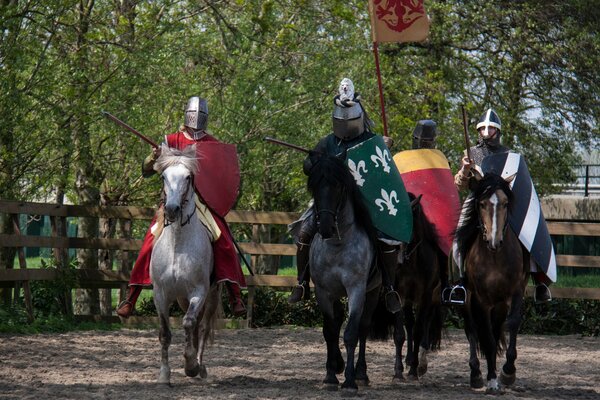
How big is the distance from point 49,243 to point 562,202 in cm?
1591

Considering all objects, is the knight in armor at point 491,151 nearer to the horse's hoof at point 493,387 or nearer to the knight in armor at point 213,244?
the horse's hoof at point 493,387

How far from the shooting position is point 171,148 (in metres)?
9.27

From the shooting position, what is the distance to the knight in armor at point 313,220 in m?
9.08

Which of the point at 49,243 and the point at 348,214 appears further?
the point at 49,243

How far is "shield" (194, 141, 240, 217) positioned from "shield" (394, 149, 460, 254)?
5.69 feet

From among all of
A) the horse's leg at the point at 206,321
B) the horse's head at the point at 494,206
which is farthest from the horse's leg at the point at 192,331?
the horse's head at the point at 494,206

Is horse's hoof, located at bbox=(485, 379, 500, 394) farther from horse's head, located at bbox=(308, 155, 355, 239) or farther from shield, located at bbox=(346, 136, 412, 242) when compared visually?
horse's head, located at bbox=(308, 155, 355, 239)

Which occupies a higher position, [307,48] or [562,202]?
[307,48]

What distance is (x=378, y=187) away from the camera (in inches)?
359

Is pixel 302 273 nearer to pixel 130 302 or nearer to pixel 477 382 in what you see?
pixel 130 302

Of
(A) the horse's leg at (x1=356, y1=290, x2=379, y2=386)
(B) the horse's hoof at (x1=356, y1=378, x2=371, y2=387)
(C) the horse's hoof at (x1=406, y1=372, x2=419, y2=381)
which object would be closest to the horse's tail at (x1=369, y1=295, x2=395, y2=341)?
(C) the horse's hoof at (x1=406, y1=372, x2=419, y2=381)

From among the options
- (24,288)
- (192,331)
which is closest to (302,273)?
(192,331)

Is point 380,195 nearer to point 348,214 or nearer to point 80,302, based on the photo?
point 348,214

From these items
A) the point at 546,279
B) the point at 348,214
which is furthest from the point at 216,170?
the point at 546,279
